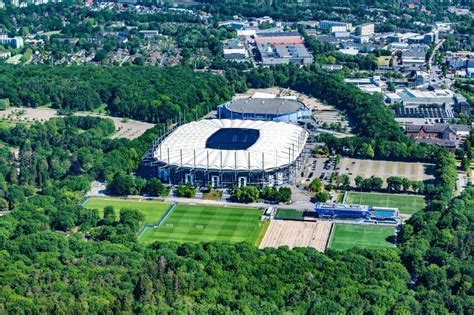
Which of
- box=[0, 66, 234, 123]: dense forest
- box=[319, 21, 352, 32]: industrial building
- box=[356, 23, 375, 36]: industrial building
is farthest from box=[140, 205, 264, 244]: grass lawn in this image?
box=[319, 21, 352, 32]: industrial building

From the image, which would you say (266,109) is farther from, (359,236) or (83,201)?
(359,236)

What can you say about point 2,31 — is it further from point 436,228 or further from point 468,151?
point 436,228

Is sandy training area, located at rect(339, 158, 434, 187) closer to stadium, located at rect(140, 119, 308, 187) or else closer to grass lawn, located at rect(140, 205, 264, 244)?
stadium, located at rect(140, 119, 308, 187)

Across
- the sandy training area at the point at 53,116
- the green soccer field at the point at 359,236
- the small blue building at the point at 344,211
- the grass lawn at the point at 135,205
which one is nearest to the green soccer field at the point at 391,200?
the small blue building at the point at 344,211

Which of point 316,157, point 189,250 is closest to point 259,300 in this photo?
point 189,250

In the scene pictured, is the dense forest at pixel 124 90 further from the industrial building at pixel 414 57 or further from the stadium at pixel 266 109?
the industrial building at pixel 414 57

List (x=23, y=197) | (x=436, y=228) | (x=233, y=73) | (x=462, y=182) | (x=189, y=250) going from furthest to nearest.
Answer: (x=233, y=73) → (x=462, y=182) → (x=23, y=197) → (x=436, y=228) → (x=189, y=250)
